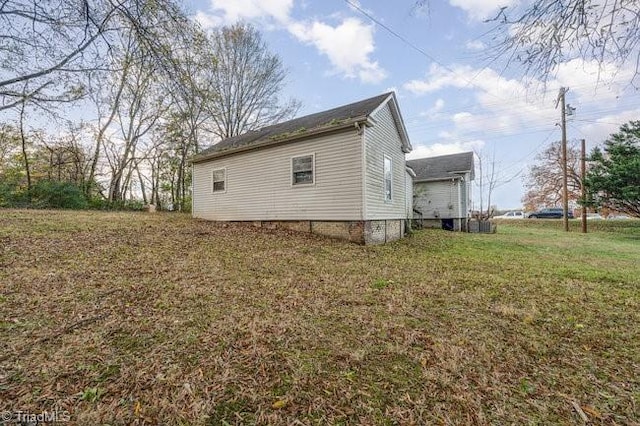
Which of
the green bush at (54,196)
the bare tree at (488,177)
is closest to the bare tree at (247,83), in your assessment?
the green bush at (54,196)

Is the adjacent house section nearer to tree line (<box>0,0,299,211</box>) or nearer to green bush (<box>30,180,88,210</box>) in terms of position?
tree line (<box>0,0,299,211</box>)

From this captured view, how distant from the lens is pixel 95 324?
2.89 meters

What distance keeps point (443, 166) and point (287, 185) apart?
12.1 metres

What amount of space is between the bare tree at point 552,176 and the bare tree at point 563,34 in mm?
A: 27855

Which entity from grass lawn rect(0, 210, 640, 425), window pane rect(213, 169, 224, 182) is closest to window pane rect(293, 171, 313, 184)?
window pane rect(213, 169, 224, 182)

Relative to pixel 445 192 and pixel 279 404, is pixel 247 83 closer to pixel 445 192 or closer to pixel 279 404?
pixel 445 192

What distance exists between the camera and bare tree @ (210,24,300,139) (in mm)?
19458

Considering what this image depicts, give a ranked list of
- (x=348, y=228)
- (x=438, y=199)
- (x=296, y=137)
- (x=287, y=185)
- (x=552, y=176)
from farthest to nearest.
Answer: (x=552, y=176) < (x=438, y=199) < (x=287, y=185) < (x=296, y=137) < (x=348, y=228)

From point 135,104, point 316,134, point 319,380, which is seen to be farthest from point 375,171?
point 135,104

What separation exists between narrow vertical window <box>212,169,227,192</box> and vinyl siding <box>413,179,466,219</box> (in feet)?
38.0

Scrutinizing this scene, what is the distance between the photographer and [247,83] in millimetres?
20484

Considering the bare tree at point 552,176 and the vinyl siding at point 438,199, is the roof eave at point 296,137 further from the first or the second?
the bare tree at point 552,176

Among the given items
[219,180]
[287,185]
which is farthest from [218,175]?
[287,185]

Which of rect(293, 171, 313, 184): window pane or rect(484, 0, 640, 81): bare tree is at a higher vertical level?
rect(484, 0, 640, 81): bare tree
